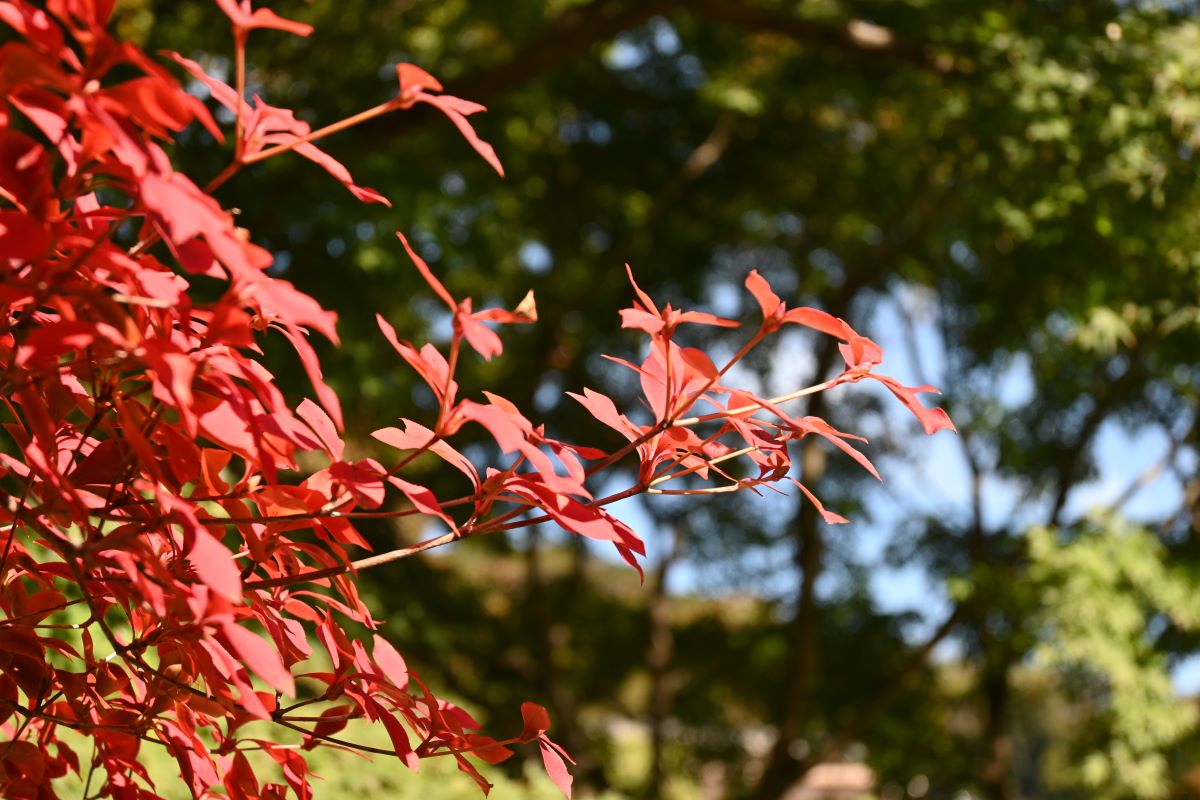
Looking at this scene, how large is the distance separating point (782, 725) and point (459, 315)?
7053mm

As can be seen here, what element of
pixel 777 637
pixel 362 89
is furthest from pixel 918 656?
pixel 362 89

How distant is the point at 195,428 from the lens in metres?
0.66

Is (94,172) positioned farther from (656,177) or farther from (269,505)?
(656,177)

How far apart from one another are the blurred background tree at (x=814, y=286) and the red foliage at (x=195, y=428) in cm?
182

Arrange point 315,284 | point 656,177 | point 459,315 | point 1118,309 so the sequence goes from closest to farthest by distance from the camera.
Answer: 1. point 459,315
2. point 1118,309
3. point 315,284
4. point 656,177

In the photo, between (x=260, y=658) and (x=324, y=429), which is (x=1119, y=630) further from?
(x=260, y=658)

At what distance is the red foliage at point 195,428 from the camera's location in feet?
2.15

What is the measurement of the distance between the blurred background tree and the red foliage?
5.97 ft

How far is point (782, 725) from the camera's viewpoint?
7320 mm

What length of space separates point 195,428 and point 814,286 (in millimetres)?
8990

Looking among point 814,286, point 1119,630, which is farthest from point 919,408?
point 814,286

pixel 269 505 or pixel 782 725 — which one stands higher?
pixel 269 505

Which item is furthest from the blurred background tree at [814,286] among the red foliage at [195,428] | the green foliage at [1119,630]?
the red foliage at [195,428]

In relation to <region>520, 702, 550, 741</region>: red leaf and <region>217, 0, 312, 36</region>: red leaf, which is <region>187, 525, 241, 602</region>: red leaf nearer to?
<region>217, 0, 312, 36</region>: red leaf
